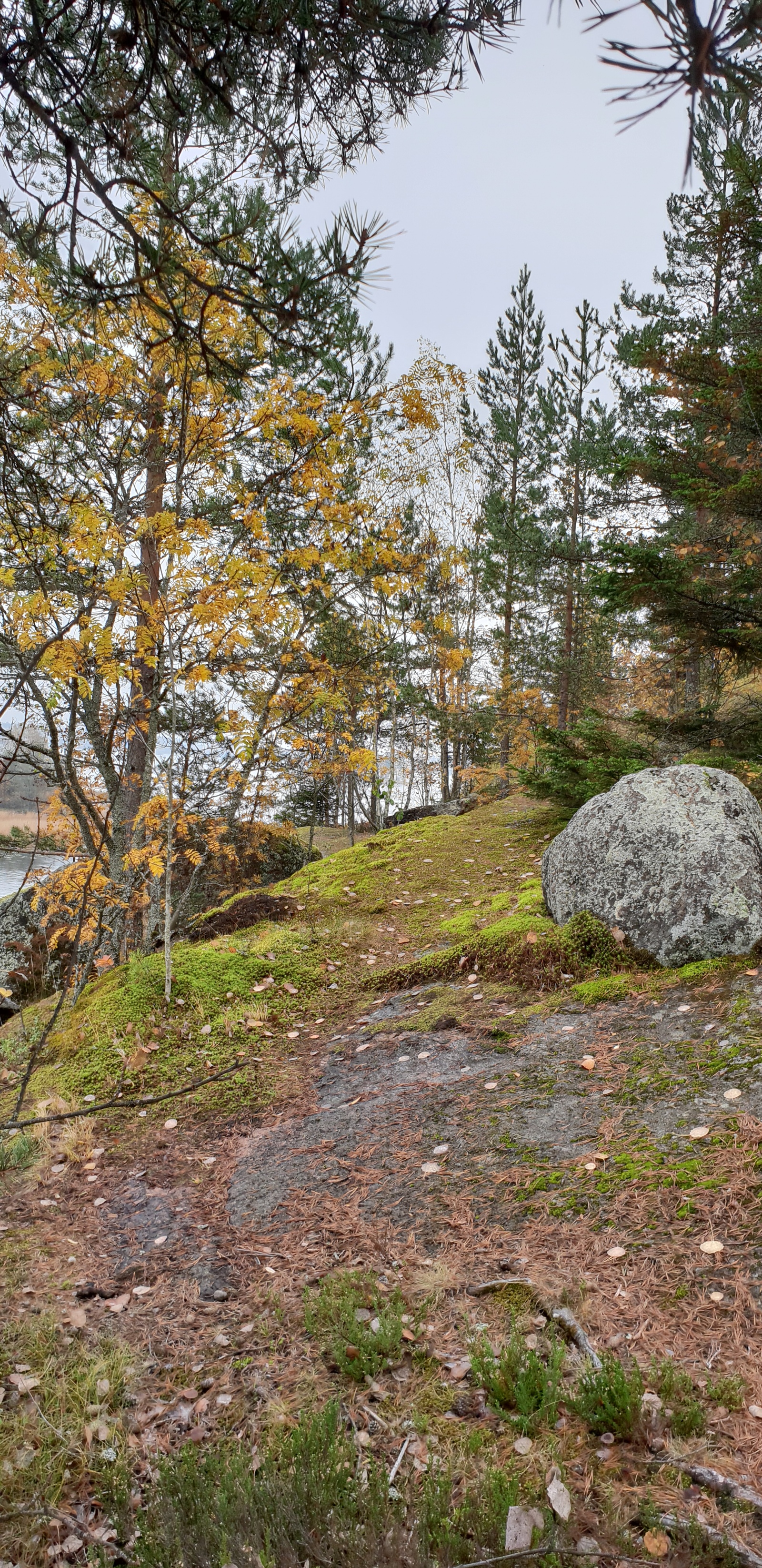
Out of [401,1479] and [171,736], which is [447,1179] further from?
[171,736]

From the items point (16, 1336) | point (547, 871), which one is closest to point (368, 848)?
point (547, 871)

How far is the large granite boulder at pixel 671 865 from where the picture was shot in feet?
13.7

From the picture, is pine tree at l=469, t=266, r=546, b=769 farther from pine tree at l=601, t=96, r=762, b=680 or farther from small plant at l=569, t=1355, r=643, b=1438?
small plant at l=569, t=1355, r=643, b=1438

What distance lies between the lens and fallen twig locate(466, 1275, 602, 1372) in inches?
76.0

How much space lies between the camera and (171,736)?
4.52 metres

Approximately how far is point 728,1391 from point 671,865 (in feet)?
9.78

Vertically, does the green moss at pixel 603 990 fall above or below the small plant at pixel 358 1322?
above

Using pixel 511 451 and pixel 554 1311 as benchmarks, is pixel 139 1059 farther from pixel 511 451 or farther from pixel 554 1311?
pixel 511 451

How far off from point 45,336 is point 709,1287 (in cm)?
623

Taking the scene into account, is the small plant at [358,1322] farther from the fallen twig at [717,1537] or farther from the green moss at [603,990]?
the green moss at [603,990]

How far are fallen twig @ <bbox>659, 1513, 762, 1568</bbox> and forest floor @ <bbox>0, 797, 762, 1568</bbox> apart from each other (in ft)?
0.06

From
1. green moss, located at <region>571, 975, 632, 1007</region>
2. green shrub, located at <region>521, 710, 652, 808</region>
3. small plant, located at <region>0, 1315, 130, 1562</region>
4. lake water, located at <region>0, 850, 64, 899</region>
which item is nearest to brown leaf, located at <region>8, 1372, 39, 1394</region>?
small plant, located at <region>0, 1315, 130, 1562</region>

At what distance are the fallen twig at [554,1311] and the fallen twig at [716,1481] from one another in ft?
0.83

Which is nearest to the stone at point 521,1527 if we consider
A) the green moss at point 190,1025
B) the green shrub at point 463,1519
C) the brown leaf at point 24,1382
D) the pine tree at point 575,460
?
the green shrub at point 463,1519
